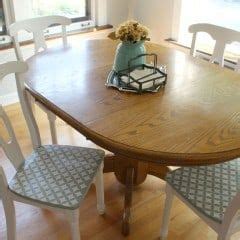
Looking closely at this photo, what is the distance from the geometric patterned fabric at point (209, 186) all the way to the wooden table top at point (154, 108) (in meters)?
0.26

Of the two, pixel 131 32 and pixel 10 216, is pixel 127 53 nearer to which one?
pixel 131 32

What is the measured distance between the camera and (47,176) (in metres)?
1.44

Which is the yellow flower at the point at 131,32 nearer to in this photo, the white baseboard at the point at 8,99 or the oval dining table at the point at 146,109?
the oval dining table at the point at 146,109

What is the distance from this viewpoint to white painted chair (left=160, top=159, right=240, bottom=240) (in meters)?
1.23

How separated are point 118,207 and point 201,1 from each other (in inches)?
70.8

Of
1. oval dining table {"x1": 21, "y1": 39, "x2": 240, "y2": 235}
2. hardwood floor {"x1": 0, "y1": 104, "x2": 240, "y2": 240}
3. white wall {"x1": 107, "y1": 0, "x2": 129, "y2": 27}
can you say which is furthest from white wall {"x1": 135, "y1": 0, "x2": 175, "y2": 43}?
hardwood floor {"x1": 0, "y1": 104, "x2": 240, "y2": 240}

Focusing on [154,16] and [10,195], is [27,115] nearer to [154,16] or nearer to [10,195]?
[10,195]

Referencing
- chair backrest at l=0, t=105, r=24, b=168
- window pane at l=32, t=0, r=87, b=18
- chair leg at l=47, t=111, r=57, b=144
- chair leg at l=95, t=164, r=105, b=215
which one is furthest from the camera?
window pane at l=32, t=0, r=87, b=18

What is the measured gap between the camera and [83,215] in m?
1.84

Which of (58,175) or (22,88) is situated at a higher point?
(22,88)

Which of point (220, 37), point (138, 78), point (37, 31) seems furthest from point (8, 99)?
point (220, 37)

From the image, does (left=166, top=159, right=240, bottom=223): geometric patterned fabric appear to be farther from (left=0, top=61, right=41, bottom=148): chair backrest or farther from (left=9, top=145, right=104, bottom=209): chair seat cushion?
(left=0, top=61, right=41, bottom=148): chair backrest

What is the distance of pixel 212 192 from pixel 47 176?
0.71m

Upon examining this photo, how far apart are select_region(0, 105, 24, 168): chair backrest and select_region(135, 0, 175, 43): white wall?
6.31 feet
